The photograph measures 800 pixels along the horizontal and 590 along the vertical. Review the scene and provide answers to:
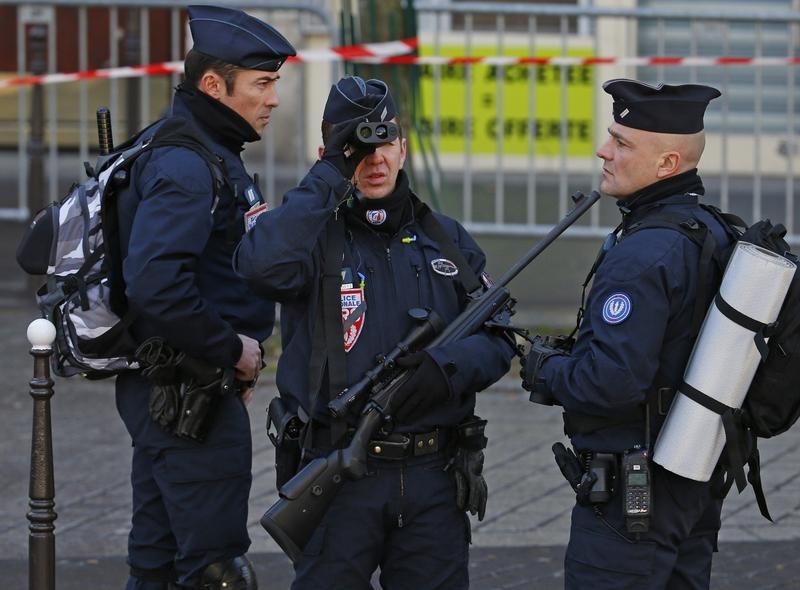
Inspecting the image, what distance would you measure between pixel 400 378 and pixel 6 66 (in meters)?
8.97

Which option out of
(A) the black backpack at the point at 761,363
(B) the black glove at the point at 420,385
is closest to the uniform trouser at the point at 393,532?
(B) the black glove at the point at 420,385

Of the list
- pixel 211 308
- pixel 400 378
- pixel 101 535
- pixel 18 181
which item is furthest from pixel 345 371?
pixel 18 181

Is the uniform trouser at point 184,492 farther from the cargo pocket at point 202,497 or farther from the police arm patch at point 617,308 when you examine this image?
the police arm patch at point 617,308

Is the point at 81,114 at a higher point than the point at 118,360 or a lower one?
higher

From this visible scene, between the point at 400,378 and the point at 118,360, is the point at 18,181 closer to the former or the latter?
the point at 118,360

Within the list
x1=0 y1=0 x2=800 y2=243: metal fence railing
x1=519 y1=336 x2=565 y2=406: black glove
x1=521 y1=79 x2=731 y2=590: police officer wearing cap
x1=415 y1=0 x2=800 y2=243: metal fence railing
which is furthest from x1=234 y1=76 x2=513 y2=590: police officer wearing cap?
x1=415 y1=0 x2=800 y2=243: metal fence railing

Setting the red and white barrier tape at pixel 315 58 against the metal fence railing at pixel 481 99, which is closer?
the red and white barrier tape at pixel 315 58

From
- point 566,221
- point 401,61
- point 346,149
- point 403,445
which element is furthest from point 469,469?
point 401,61

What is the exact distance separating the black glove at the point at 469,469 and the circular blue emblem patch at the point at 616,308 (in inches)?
20.7

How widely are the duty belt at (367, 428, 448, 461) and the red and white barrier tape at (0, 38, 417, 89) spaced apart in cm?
524

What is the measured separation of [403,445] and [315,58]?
541 centimetres

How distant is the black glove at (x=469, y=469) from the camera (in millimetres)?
4059

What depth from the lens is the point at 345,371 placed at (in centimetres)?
398

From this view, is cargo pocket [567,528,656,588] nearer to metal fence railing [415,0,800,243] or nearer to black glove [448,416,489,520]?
black glove [448,416,489,520]
